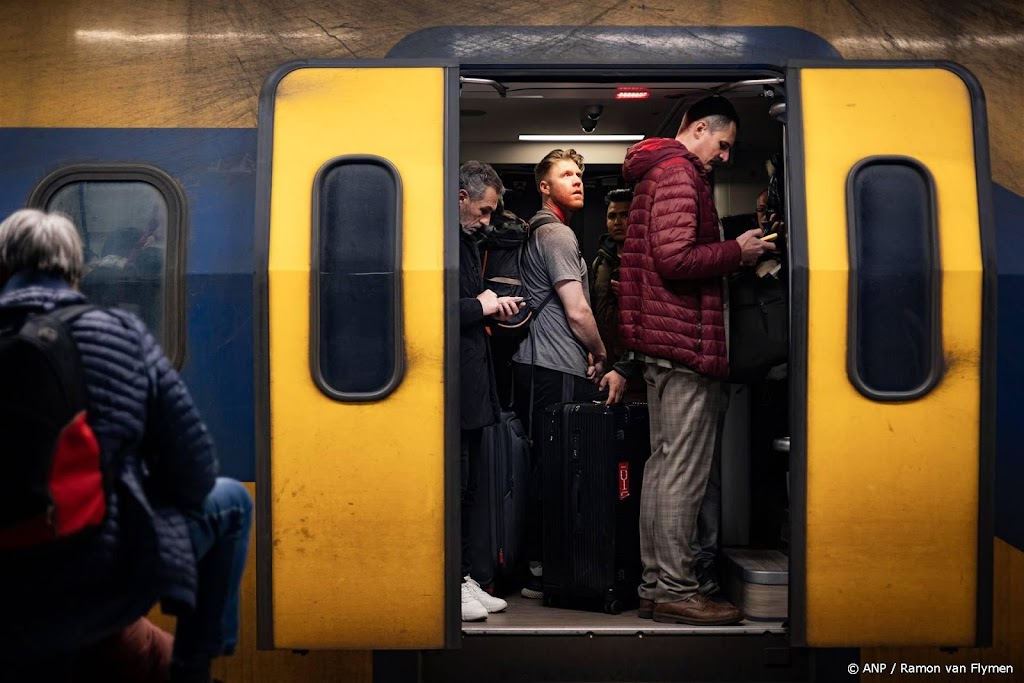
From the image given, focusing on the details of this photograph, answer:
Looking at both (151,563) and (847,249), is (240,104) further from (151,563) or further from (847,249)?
(847,249)

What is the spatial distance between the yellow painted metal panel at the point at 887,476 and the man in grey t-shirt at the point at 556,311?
4.42 ft

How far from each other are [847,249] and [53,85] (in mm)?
2992

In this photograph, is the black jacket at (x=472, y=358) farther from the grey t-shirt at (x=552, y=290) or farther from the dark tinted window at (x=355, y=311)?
the dark tinted window at (x=355, y=311)

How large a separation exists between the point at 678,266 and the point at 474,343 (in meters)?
0.94

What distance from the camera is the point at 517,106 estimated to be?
5.88 m

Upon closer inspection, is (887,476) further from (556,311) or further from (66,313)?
(66,313)

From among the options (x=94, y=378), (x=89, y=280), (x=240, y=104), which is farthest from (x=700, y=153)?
(x=94, y=378)

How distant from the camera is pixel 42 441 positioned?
2.40 meters

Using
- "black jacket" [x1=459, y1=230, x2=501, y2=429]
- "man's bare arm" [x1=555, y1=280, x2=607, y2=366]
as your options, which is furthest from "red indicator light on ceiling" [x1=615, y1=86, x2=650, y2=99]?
"black jacket" [x1=459, y1=230, x2=501, y2=429]

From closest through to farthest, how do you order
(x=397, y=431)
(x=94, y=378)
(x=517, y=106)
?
1. (x=94, y=378)
2. (x=397, y=431)
3. (x=517, y=106)

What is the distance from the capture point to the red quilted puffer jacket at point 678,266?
14.1 ft

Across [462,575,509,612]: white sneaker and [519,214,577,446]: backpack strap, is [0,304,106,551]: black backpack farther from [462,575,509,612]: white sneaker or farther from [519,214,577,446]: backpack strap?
[519,214,577,446]: backpack strap

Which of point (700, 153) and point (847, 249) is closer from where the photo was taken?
point (847, 249)

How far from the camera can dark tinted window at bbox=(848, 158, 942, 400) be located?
3.93m
